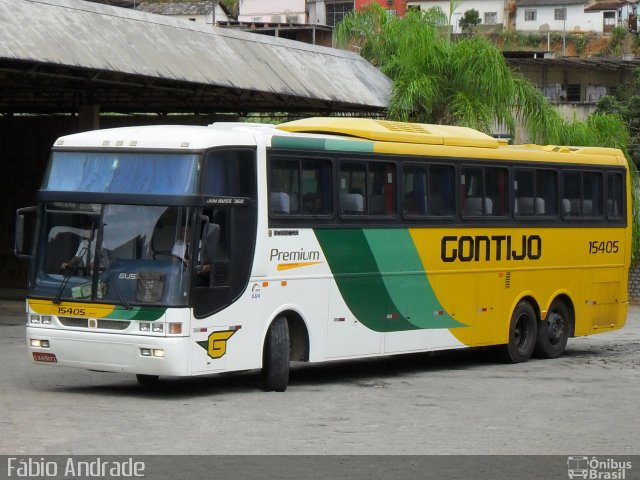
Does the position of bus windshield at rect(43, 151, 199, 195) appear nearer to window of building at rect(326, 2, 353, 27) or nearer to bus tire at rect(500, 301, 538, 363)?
bus tire at rect(500, 301, 538, 363)

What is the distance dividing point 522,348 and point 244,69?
386 inches

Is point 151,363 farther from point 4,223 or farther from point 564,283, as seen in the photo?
point 4,223

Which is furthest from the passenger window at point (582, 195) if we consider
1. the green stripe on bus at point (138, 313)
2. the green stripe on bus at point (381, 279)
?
the green stripe on bus at point (138, 313)

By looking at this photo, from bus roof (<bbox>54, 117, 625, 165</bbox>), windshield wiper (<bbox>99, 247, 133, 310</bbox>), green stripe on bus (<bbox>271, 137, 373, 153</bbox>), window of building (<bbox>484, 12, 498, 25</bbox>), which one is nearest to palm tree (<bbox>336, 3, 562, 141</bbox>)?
bus roof (<bbox>54, 117, 625, 165</bbox>)

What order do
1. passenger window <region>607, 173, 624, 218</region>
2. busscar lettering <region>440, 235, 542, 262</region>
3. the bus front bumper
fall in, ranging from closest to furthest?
the bus front bumper < busscar lettering <region>440, 235, 542, 262</region> < passenger window <region>607, 173, 624, 218</region>

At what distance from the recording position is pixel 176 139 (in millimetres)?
14414

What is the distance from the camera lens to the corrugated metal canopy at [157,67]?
22.7 m

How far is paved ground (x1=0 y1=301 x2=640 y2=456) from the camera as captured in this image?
36.9ft

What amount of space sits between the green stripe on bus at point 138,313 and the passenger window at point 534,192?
740cm

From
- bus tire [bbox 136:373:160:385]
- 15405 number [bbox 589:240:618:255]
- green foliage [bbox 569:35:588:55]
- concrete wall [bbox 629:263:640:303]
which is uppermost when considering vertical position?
green foliage [bbox 569:35:588:55]
